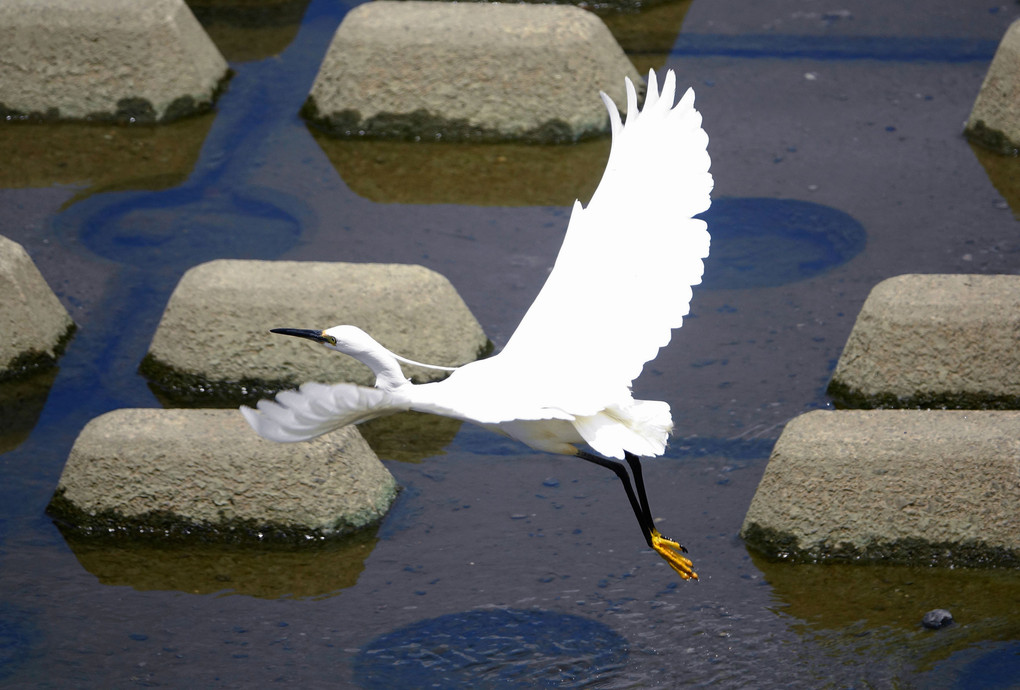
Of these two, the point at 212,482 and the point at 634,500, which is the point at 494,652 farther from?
the point at 212,482

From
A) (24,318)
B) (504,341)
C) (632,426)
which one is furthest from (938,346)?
(24,318)

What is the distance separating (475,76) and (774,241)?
1946 millimetres

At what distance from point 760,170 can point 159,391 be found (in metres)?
3.27

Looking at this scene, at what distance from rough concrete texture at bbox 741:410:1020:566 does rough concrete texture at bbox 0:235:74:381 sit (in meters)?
2.98

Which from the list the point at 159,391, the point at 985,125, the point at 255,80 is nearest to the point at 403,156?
the point at 255,80

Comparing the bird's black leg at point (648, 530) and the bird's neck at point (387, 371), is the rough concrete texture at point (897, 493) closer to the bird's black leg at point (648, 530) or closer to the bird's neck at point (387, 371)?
the bird's black leg at point (648, 530)

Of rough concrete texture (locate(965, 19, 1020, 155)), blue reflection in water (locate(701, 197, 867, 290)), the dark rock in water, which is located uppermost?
rough concrete texture (locate(965, 19, 1020, 155))

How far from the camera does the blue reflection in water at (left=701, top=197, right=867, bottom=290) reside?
5.94 meters

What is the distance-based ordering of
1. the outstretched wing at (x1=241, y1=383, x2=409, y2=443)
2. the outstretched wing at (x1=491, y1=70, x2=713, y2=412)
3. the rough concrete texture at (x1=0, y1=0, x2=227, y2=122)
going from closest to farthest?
the outstretched wing at (x1=241, y1=383, x2=409, y2=443)
the outstretched wing at (x1=491, y1=70, x2=713, y2=412)
the rough concrete texture at (x1=0, y1=0, x2=227, y2=122)

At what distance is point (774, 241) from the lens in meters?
6.21

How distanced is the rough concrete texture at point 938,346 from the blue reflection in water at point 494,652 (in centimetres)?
161

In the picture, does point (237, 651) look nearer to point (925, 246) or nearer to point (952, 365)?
point (952, 365)

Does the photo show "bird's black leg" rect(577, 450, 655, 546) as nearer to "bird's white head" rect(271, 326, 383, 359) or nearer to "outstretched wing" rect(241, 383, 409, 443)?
"bird's white head" rect(271, 326, 383, 359)

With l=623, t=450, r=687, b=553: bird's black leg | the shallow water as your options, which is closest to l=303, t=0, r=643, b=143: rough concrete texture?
the shallow water
